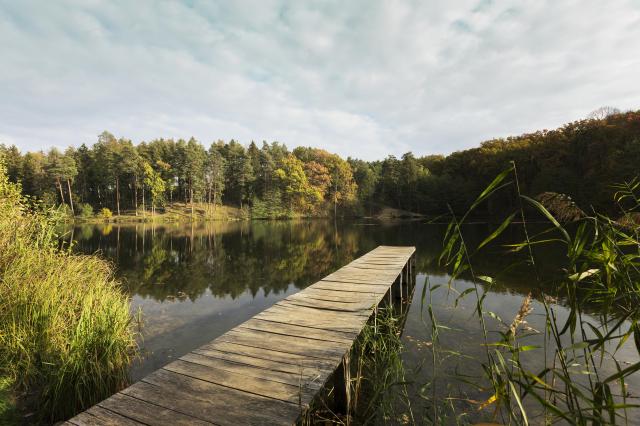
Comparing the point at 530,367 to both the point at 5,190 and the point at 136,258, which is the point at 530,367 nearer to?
the point at 5,190

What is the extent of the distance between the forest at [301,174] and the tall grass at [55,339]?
146 ft

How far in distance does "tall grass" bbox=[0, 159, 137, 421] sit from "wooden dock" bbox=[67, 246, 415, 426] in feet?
4.79

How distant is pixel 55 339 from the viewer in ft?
13.5

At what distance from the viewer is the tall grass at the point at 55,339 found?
147 inches

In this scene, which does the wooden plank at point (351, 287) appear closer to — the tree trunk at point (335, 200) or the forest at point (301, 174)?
the forest at point (301, 174)

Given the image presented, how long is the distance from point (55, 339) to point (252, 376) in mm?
2945

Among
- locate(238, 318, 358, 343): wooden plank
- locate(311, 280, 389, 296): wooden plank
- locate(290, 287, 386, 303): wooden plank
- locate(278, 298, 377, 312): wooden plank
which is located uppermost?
locate(311, 280, 389, 296): wooden plank

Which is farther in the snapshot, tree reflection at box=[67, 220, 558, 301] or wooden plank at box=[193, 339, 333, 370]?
tree reflection at box=[67, 220, 558, 301]

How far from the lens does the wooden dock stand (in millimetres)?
2504

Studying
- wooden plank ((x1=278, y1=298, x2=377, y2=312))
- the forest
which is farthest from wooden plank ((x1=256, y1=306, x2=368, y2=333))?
the forest

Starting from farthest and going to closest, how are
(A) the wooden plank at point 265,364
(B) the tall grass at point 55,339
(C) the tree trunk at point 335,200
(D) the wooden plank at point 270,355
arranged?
(C) the tree trunk at point 335,200 < (B) the tall grass at point 55,339 < (D) the wooden plank at point 270,355 < (A) the wooden plank at point 265,364

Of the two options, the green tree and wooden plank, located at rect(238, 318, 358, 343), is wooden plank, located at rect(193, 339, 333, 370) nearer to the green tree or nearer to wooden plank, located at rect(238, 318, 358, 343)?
wooden plank, located at rect(238, 318, 358, 343)

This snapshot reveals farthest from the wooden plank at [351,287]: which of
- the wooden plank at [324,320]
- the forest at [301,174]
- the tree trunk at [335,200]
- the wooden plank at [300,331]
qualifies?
the tree trunk at [335,200]

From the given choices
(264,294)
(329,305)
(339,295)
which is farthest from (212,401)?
(264,294)
